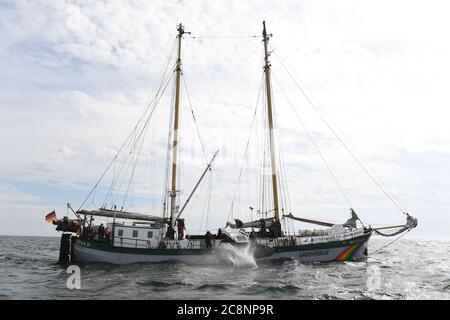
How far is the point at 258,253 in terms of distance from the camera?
32406 mm

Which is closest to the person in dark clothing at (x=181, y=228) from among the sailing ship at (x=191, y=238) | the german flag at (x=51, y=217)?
the sailing ship at (x=191, y=238)

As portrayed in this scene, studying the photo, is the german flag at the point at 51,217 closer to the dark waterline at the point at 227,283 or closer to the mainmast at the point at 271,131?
the dark waterline at the point at 227,283

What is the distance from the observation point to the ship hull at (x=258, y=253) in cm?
3231

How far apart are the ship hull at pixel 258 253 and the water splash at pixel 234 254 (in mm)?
470

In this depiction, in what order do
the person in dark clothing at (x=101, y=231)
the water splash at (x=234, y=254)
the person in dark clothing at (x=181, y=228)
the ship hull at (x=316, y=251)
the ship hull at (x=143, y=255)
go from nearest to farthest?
the water splash at (x=234, y=254), the ship hull at (x=316, y=251), the ship hull at (x=143, y=255), the person in dark clothing at (x=101, y=231), the person in dark clothing at (x=181, y=228)

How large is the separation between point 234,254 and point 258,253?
7.34 feet

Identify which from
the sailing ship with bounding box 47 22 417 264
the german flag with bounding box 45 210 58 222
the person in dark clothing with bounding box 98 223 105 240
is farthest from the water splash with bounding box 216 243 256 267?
the german flag with bounding box 45 210 58 222

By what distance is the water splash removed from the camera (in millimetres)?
31781

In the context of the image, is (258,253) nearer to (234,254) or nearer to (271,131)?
(234,254)

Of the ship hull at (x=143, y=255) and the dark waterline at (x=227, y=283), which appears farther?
the ship hull at (x=143, y=255)

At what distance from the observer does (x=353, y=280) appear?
2347 centimetres

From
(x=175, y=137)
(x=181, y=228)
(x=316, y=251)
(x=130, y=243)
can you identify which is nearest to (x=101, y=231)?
(x=130, y=243)
